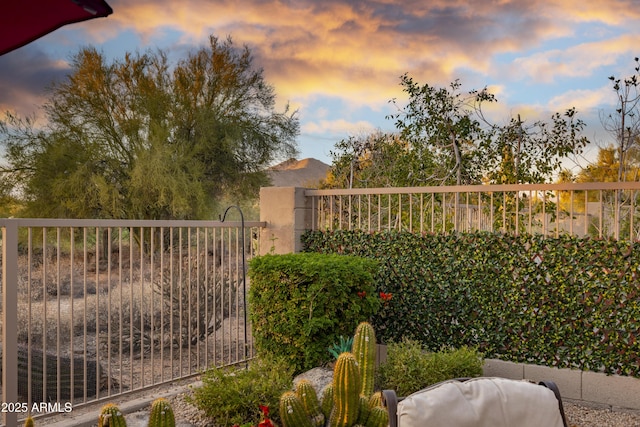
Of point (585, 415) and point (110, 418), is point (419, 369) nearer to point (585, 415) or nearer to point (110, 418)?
point (585, 415)

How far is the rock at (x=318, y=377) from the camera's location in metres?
4.55

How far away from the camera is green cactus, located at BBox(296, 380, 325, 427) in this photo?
335 centimetres

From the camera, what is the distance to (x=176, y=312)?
7.27 meters

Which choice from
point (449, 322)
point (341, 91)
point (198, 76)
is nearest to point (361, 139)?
point (341, 91)

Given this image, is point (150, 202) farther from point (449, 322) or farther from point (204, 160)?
point (449, 322)

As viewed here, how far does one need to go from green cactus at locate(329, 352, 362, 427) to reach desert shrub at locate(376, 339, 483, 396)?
1370mm

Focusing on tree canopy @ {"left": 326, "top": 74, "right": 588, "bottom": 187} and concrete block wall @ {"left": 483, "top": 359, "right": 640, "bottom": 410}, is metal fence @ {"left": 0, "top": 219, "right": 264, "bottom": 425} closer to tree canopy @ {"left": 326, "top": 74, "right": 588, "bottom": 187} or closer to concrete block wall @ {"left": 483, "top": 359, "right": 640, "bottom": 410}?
concrete block wall @ {"left": 483, "top": 359, "right": 640, "bottom": 410}

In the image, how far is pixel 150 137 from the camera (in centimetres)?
1962

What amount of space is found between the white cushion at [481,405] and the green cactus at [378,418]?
964 millimetres

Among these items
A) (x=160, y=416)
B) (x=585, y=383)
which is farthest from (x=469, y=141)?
(x=160, y=416)

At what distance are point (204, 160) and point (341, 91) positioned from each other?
26.7 ft

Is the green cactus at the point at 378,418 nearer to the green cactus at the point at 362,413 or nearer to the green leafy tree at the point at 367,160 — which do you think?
the green cactus at the point at 362,413

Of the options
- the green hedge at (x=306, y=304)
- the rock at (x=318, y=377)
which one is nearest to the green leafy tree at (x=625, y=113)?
the green hedge at (x=306, y=304)

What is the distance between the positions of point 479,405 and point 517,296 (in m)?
2.95
